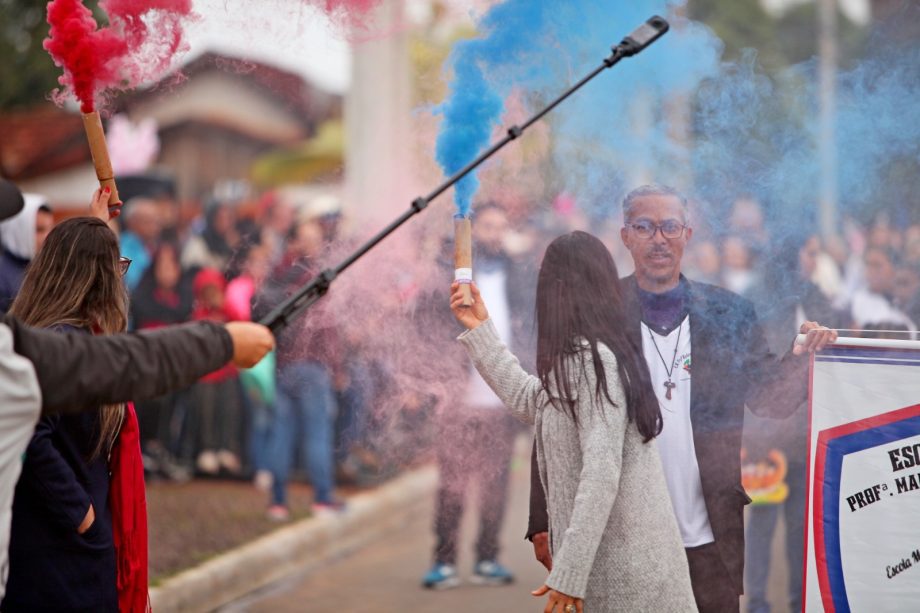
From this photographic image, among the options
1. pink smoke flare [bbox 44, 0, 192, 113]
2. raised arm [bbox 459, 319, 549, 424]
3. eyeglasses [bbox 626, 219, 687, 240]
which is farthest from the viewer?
eyeglasses [bbox 626, 219, 687, 240]

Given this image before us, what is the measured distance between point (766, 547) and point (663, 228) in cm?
225

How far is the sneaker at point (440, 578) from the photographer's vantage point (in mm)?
6660

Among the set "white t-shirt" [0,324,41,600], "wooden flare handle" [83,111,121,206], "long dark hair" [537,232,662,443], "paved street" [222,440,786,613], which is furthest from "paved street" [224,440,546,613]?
"white t-shirt" [0,324,41,600]

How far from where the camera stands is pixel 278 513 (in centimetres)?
796

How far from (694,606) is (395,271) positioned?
2344 mm

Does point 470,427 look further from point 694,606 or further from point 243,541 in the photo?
point 243,541

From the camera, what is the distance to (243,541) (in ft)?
23.7

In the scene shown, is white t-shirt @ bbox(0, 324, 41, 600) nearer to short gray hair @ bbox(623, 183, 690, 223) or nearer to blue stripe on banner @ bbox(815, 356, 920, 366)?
short gray hair @ bbox(623, 183, 690, 223)

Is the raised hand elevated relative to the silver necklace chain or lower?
elevated

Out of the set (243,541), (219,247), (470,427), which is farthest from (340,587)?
(219,247)

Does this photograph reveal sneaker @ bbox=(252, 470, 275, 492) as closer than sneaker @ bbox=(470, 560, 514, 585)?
No

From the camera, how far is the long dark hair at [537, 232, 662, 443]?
11.0 feet

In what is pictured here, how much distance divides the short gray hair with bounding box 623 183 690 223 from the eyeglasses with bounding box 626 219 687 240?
65 millimetres

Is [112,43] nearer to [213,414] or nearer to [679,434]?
[679,434]
